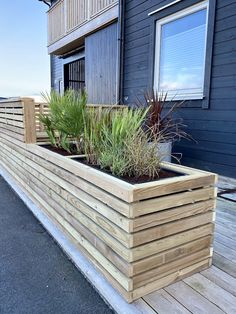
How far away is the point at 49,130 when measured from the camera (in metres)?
2.71

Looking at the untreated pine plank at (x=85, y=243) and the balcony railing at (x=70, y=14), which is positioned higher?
the balcony railing at (x=70, y=14)

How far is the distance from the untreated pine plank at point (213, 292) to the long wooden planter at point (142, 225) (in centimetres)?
6

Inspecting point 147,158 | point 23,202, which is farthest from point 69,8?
point 147,158

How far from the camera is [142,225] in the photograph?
1240 mm

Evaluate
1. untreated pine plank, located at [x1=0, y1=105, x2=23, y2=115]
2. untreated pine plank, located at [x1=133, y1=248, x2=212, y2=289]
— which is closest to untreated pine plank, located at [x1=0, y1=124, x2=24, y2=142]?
untreated pine plank, located at [x1=0, y1=105, x2=23, y2=115]

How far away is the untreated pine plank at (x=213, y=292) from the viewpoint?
4.02 ft

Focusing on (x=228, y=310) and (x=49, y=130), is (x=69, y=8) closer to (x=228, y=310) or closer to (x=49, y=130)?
(x=49, y=130)

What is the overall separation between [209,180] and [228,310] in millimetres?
625

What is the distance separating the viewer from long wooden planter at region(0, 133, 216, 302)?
48.7 inches

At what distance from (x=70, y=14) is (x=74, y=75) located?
3058 mm

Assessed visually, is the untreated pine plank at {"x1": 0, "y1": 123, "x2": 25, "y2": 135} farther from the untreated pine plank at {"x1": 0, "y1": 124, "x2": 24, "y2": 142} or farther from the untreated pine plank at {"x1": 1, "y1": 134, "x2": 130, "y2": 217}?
the untreated pine plank at {"x1": 1, "y1": 134, "x2": 130, "y2": 217}

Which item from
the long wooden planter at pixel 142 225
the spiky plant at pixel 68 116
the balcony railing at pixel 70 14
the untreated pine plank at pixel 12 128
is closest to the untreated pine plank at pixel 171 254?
the long wooden planter at pixel 142 225

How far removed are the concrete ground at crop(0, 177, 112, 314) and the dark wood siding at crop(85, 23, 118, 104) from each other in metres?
3.80

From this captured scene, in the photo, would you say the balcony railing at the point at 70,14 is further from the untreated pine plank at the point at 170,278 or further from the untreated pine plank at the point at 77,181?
the untreated pine plank at the point at 170,278
